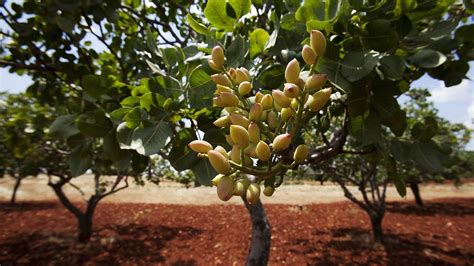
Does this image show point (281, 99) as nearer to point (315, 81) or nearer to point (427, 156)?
point (315, 81)

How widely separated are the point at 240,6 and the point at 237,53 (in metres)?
0.20

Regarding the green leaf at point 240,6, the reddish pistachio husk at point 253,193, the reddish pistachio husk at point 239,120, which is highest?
the green leaf at point 240,6

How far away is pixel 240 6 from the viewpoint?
120cm

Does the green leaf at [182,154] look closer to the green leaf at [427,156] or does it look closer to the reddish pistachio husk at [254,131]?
the reddish pistachio husk at [254,131]

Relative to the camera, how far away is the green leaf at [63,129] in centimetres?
174

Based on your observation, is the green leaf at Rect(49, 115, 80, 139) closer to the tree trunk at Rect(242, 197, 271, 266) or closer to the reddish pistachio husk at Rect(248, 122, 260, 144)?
the reddish pistachio husk at Rect(248, 122, 260, 144)

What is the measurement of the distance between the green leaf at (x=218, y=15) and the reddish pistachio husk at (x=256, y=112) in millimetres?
587

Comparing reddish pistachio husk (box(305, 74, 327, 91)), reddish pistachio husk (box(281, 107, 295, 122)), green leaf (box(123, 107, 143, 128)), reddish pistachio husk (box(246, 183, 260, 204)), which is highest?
green leaf (box(123, 107, 143, 128))

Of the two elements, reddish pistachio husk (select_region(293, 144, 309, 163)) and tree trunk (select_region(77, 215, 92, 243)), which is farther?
tree trunk (select_region(77, 215, 92, 243))

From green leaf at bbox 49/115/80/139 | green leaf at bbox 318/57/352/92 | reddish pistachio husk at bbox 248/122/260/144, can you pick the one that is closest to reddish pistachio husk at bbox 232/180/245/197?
reddish pistachio husk at bbox 248/122/260/144

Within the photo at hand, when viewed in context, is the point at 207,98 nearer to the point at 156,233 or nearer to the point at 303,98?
the point at 303,98

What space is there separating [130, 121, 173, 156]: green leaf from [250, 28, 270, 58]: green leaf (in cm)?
43

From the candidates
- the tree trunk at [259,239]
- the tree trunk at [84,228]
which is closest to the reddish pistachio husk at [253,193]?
the tree trunk at [259,239]

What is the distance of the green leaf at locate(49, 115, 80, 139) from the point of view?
174 cm
